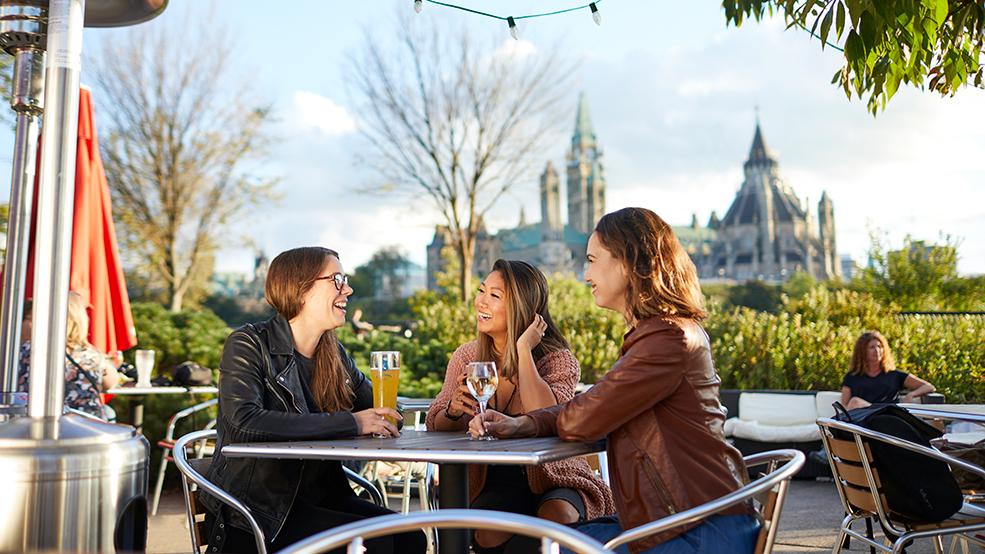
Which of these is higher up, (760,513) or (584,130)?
(584,130)

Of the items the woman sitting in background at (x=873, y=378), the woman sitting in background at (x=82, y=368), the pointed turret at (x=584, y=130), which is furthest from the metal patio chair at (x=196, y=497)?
the pointed turret at (x=584, y=130)

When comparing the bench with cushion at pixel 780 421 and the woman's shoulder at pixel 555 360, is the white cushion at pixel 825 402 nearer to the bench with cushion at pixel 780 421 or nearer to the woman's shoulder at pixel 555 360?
the bench with cushion at pixel 780 421

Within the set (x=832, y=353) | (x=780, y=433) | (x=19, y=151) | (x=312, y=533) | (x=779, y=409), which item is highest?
(x=19, y=151)

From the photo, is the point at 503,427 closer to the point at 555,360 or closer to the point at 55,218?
the point at 555,360

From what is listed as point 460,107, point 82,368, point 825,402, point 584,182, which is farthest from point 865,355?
point 584,182

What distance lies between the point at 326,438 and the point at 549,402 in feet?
2.60

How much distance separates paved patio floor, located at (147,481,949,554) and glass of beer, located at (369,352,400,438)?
9.41 ft

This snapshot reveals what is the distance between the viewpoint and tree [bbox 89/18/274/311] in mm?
19734

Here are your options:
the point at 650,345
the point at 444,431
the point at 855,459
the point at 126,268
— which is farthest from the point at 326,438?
the point at 126,268

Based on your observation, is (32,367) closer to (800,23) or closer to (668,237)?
(668,237)

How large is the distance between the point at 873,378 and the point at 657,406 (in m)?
→ 5.25

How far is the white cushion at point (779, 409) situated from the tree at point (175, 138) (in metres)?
16.1

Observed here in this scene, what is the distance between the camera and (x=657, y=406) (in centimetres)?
210

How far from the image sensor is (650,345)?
6.88 ft
